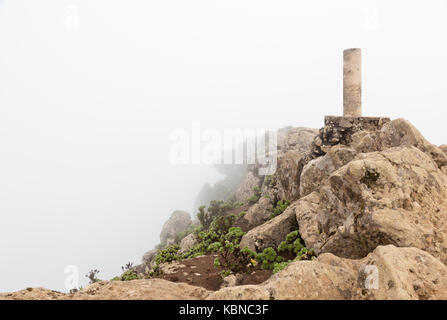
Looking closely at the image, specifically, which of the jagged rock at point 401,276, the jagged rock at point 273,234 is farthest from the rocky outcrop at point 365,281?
the jagged rock at point 273,234

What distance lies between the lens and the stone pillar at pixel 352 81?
21.9 meters

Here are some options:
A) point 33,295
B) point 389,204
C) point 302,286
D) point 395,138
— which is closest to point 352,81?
point 395,138

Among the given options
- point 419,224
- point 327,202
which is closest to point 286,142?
point 327,202

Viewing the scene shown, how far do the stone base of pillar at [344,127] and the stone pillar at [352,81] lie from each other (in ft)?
15.5

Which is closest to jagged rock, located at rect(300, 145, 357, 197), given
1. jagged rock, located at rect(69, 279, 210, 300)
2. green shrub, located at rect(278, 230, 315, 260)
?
green shrub, located at rect(278, 230, 315, 260)

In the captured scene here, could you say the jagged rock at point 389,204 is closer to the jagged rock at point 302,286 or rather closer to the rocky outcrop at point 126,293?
the jagged rock at point 302,286

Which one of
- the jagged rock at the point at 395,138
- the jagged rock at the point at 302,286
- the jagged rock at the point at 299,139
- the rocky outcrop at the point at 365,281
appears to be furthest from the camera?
the jagged rock at the point at 299,139

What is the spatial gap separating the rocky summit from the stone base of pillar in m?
0.06

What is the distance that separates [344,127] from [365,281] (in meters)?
13.9

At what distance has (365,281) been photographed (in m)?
5.75

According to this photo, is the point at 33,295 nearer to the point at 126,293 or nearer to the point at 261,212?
the point at 126,293
